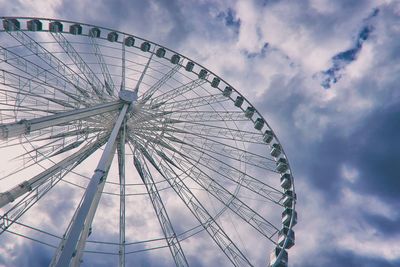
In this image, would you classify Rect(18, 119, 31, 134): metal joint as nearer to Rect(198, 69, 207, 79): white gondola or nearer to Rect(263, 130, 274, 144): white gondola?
Rect(198, 69, 207, 79): white gondola

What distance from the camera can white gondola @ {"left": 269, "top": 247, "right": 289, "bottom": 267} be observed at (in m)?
16.7

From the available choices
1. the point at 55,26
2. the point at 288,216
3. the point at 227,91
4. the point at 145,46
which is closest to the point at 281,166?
the point at 288,216

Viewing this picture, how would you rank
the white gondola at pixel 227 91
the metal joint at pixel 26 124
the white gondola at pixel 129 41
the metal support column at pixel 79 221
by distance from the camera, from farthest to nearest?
the white gondola at pixel 227 91, the white gondola at pixel 129 41, the metal joint at pixel 26 124, the metal support column at pixel 79 221

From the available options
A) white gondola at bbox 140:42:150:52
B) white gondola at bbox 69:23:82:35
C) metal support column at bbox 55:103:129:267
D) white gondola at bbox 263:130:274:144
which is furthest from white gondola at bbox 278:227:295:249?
white gondola at bbox 69:23:82:35

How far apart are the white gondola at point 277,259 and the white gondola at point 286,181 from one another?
15.4 ft

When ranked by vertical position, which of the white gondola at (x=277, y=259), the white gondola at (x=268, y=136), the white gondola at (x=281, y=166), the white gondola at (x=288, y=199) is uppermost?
the white gondola at (x=268, y=136)

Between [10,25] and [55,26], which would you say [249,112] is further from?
[10,25]

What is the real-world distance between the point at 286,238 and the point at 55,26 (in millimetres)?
20532

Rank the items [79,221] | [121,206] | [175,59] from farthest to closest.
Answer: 1. [175,59]
2. [121,206]
3. [79,221]

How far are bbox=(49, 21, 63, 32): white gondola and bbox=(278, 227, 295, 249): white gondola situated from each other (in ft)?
65.6

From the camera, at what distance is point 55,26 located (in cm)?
1970

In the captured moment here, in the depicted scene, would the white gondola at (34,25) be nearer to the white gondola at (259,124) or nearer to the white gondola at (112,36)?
the white gondola at (112,36)

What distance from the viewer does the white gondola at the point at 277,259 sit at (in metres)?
16.7

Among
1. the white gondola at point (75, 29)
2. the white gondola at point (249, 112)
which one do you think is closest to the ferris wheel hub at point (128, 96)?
the white gondola at point (75, 29)
